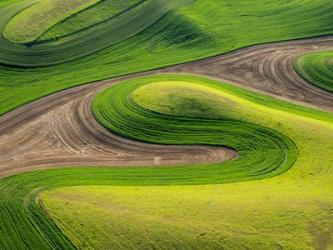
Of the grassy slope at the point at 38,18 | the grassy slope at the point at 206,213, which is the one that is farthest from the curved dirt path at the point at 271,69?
the grassy slope at the point at 38,18

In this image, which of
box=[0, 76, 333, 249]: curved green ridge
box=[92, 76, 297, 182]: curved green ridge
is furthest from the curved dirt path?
box=[0, 76, 333, 249]: curved green ridge

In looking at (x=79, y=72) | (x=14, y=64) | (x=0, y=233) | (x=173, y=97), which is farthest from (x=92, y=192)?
(x=14, y=64)

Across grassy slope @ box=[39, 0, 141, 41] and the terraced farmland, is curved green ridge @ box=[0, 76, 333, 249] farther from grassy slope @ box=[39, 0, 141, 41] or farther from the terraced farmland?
grassy slope @ box=[39, 0, 141, 41]

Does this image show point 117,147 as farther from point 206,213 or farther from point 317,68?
point 317,68

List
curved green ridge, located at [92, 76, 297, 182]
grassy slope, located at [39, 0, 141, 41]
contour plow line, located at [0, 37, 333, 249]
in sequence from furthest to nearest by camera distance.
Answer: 1. grassy slope, located at [39, 0, 141, 41]
2. curved green ridge, located at [92, 76, 297, 182]
3. contour plow line, located at [0, 37, 333, 249]

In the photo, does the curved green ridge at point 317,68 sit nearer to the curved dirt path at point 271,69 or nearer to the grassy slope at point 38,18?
the curved dirt path at point 271,69

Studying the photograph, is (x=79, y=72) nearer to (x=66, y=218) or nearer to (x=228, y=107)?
(x=228, y=107)
